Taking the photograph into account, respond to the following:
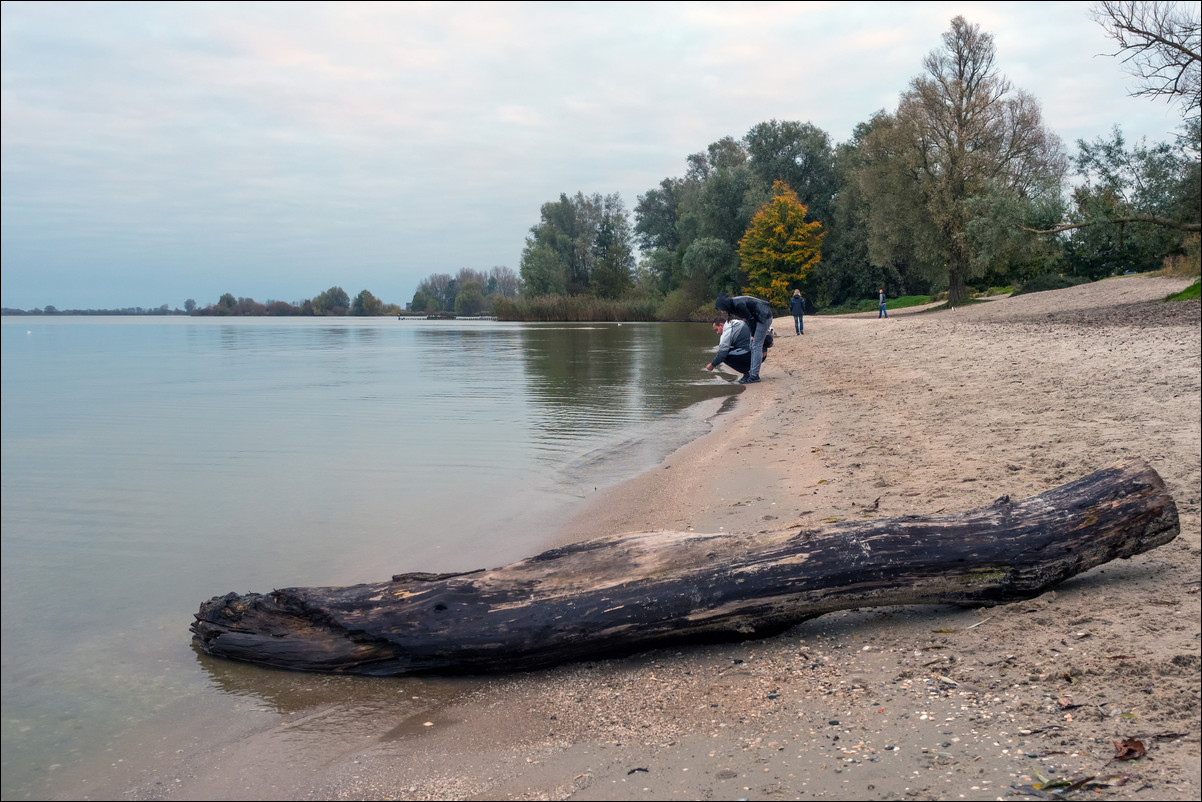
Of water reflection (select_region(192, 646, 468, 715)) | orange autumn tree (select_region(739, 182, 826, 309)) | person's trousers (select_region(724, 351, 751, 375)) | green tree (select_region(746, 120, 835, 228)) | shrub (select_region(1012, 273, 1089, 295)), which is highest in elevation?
green tree (select_region(746, 120, 835, 228))

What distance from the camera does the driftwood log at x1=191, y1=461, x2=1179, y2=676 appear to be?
4535 mm

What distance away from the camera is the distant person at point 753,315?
17.5m

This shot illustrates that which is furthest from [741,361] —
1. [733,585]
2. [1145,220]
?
[733,585]

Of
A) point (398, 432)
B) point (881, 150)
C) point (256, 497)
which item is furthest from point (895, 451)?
point (881, 150)

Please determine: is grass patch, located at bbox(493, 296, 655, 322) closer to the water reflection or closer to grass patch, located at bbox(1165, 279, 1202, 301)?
grass patch, located at bbox(1165, 279, 1202, 301)

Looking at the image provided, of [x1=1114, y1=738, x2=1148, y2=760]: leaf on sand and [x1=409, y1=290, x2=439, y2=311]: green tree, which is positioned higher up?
[x1=409, y1=290, x2=439, y2=311]: green tree

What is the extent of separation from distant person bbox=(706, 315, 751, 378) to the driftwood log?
12984 millimetres

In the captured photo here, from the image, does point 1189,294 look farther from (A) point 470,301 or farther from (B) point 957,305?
(A) point 470,301

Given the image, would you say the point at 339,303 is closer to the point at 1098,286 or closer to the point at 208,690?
the point at 1098,286

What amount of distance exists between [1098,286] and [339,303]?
12914cm

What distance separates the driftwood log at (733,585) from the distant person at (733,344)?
1298 cm

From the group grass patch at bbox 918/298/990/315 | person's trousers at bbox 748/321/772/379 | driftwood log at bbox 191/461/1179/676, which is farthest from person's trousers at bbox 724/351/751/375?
grass patch at bbox 918/298/990/315

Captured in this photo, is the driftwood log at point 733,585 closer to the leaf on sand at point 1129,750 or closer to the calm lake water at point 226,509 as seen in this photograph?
the calm lake water at point 226,509

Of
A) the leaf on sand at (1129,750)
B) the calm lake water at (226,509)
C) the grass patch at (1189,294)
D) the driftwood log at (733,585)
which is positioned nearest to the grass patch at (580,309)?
the calm lake water at (226,509)
